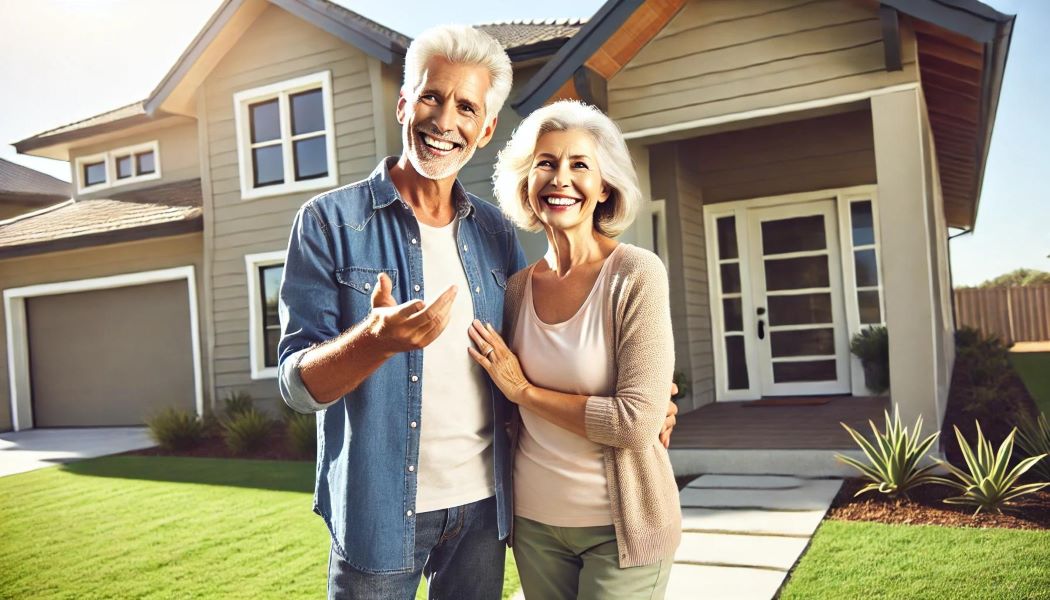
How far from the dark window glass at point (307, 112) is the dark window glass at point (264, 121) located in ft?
0.96

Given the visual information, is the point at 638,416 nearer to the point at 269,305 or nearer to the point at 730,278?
the point at 730,278

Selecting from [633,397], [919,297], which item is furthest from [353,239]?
[919,297]

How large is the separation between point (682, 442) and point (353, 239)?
18.4ft

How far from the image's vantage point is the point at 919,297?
5812mm

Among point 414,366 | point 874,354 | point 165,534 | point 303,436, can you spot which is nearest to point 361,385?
point 414,366

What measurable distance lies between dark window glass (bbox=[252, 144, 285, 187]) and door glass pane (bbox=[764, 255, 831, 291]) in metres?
6.74

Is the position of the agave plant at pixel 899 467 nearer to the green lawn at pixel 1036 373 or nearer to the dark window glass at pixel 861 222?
the dark window glass at pixel 861 222

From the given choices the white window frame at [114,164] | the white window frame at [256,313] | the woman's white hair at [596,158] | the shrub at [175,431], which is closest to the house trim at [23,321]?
the white window frame at [256,313]

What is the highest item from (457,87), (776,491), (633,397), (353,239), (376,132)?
(376,132)

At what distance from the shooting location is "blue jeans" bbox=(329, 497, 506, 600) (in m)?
1.82

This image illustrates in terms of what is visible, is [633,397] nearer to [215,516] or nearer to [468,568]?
[468,568]

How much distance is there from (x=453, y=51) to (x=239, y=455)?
8.23 m

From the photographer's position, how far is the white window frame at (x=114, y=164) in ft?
43.4

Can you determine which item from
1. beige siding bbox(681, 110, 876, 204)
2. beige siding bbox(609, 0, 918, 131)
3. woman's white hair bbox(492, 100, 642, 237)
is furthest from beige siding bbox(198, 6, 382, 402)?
woman's white hair bbox(492, 100, 642, 237)
